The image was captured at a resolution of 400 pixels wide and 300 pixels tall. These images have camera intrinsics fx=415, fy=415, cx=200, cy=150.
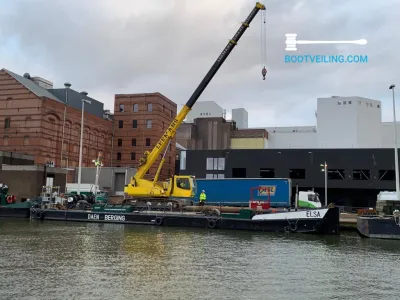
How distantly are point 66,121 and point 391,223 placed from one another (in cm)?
5835

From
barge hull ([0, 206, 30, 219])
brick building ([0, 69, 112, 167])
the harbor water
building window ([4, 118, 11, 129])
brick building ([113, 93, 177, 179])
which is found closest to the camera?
the harbor water

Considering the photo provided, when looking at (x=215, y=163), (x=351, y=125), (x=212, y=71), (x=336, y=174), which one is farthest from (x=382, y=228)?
(x=351, y=125)

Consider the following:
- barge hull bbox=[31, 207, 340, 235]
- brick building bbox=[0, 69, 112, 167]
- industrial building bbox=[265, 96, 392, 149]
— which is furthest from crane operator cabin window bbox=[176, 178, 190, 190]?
industrial building bbox=[265, 96, 392, 149]

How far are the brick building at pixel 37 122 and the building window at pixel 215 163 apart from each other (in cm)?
2324

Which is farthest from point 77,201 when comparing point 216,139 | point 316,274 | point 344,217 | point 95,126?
point 216,139

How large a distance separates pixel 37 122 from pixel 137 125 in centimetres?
2194

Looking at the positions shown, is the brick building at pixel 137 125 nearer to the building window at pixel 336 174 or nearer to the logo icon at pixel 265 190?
the building window at pixel 336 174

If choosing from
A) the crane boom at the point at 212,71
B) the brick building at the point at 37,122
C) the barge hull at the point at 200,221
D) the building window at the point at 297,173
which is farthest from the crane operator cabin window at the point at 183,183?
the brick building at the point at 37,122

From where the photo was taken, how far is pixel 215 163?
7256 centimetres

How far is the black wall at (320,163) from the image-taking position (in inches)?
2518

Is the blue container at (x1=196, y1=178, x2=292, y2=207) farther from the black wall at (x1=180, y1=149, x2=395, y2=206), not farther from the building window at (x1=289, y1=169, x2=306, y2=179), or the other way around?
the building window at (x1=289, y1=169, x2=306, y2=179)

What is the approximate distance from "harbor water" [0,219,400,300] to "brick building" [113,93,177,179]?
5606 cm

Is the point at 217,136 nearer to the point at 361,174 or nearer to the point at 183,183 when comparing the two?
the point at 361,174

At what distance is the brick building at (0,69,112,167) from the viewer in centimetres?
6744
